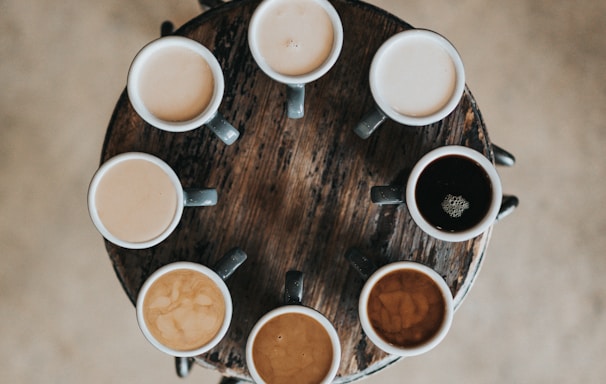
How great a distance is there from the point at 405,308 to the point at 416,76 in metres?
0.46

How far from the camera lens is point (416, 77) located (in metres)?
1.03

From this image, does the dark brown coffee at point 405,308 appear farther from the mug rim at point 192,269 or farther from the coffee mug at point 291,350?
the mug rim at point 192,269

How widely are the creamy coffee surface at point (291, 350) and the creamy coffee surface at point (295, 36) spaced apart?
1.63ft

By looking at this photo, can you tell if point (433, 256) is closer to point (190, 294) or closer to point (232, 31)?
point (190, 294)

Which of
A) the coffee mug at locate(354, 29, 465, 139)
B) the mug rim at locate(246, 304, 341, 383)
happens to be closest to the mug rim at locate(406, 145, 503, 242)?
the coffee mug at locate(354, 29, 465, 139)

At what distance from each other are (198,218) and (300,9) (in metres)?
0.48

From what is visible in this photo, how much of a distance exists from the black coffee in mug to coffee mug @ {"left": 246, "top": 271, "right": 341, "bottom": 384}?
0.31 m

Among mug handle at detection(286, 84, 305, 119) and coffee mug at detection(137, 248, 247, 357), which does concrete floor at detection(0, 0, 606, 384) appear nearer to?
coffee mug at detection(137, 248, 247, 357)

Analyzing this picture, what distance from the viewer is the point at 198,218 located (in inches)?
42.8

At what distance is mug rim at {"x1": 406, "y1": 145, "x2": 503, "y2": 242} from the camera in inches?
37.0

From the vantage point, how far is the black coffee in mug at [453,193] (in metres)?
0.98

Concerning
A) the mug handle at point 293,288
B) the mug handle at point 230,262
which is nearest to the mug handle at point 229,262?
the mug handle at point 230,262

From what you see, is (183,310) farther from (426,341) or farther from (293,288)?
(426,341)

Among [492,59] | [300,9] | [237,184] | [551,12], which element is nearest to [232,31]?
[300,9]
